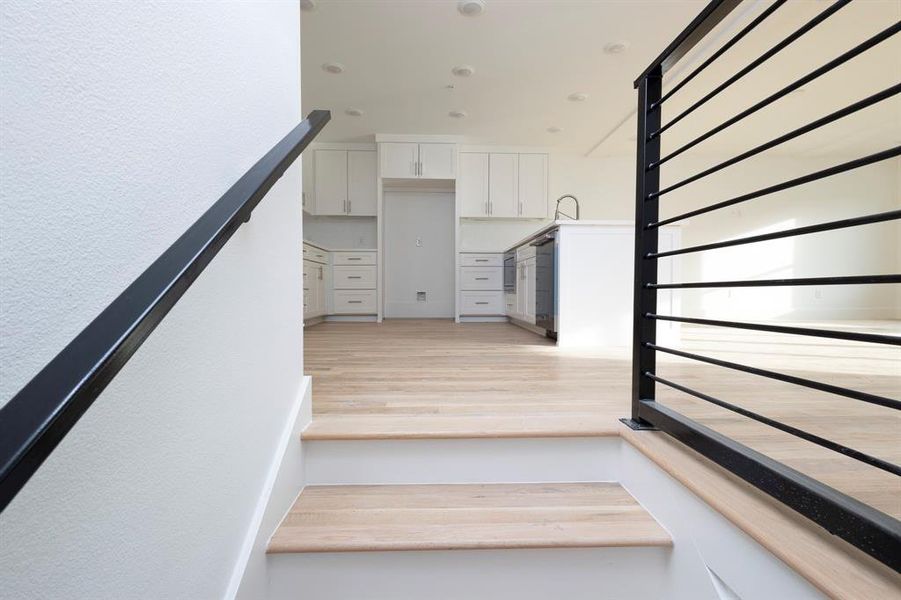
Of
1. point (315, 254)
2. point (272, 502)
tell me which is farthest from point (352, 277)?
point (272, 502)

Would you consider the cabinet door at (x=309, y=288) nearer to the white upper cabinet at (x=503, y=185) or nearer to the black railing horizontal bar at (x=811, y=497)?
the white upper cabinet at (x=503, y=185)

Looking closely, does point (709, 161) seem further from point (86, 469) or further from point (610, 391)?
point (86, 469)

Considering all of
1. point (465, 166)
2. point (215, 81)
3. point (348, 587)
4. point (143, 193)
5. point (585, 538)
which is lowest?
point (348, 587)

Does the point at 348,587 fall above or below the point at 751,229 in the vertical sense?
below

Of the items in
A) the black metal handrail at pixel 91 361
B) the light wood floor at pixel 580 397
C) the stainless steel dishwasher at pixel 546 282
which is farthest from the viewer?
the stainless steel dishwasher at pixel 546 282

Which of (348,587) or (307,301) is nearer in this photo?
(348,587)

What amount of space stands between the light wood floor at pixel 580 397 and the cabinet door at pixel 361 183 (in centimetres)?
307

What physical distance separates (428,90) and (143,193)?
4165mm

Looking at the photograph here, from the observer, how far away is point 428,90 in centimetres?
416

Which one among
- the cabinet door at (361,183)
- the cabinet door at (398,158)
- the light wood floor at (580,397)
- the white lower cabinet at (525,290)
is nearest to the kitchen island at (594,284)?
the light wood floor at (580,397)

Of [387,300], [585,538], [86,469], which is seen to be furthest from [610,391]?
[387,300]

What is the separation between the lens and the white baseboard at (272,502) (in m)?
0.82

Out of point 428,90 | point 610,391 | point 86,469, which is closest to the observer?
point 86,469

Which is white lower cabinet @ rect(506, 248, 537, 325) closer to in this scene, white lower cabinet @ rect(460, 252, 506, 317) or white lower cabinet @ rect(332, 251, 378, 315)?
white lower cabinet @ rect(460, 252, 506, 317)
